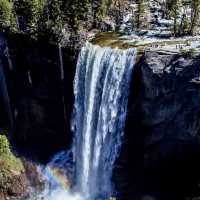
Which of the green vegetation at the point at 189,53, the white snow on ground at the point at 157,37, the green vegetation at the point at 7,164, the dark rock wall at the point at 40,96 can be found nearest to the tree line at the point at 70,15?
the white snow on ground at the point at 157,37

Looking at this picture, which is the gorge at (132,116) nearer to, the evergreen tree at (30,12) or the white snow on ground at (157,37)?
the evergreen tree at (30,12)

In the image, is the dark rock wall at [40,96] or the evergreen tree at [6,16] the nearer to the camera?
the dark rock wall at [40,96]

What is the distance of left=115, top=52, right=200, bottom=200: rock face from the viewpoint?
39688 mm

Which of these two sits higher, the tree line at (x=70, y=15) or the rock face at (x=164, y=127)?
the tree line at (x=70, y=15)

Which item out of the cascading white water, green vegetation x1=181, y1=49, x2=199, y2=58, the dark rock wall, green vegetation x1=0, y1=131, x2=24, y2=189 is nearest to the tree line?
the dark rock wall

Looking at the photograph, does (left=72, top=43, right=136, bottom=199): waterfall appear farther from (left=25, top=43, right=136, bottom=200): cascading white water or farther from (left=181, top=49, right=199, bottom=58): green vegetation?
(left=181, top=49, right=199, bottom=58): green vegetation

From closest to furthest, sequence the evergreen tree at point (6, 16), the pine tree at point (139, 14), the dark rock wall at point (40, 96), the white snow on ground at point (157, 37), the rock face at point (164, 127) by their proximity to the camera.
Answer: the rock face at point (164, 127) → the white snow on ground at point (157, 37) → the dark rock wall at point (40, 96) → the pine tree at point (139, 14) → the evergreen tree at point (6, 16)

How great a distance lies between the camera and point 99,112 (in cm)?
4647

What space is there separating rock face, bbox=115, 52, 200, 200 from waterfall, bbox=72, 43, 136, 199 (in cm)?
130

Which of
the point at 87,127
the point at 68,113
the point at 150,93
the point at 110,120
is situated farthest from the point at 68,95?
the point at 150,93

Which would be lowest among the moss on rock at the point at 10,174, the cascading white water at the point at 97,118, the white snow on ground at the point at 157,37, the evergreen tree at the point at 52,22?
the moss on rock at the point at 10,174

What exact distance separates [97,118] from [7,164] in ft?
45.0

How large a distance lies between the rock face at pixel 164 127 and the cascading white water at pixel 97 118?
1401 millimetres

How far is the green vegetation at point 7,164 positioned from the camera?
5156cm
